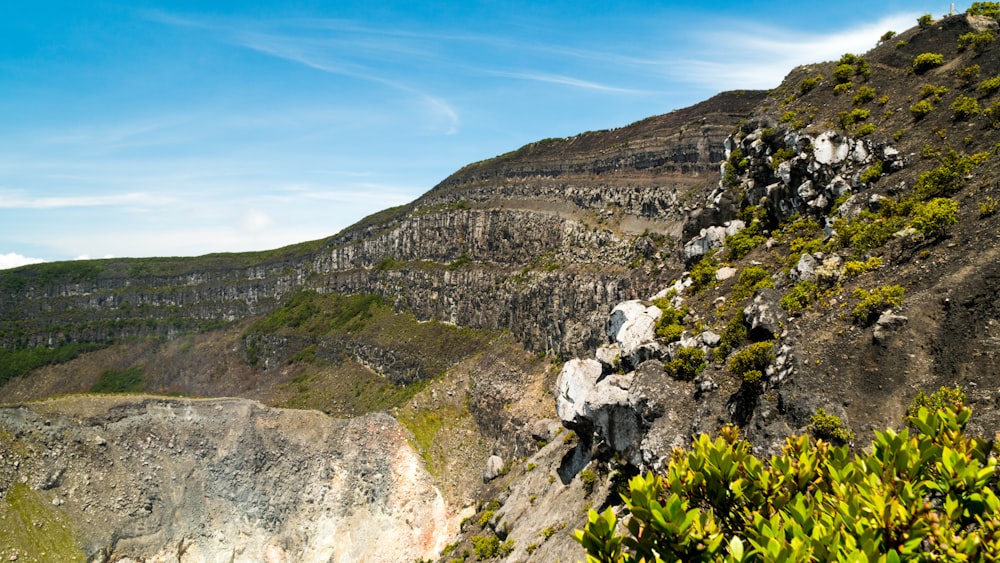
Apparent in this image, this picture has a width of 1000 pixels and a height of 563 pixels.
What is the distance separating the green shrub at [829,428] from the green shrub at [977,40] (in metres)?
24.6

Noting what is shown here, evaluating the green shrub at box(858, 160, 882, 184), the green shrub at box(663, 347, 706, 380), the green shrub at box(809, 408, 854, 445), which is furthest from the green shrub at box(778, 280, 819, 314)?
the green shrub at box(858, 160, 882, 184)

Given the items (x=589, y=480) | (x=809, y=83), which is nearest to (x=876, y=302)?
(x=589, y=480)

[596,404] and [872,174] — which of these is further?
[596,404]

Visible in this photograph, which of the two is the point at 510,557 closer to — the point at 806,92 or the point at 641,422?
the point at 641,422

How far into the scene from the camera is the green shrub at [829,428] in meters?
17.7

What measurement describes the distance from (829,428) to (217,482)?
68.1 metres

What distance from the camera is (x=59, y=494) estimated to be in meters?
59.7

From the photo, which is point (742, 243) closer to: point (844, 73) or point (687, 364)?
point (687, 364)

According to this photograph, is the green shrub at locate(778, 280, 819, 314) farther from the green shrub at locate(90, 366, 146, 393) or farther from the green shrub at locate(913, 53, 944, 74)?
the green shrub at locate(90, 366, 146, 393)

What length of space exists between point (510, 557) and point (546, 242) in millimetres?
57867

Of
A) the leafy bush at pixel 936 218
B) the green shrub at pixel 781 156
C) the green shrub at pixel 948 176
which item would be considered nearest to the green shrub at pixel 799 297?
the leafy bush at pixel 936 218

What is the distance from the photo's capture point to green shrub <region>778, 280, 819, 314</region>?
903 inches

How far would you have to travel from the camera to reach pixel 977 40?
2955cm

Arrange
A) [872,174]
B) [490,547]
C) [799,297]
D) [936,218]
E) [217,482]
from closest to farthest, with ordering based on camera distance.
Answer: [936,218] < [799,297] < [872,174] < [490,547] < [217,482]
